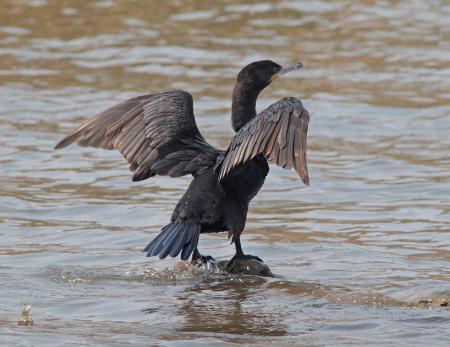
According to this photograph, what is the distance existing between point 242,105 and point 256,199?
2113 millimetres

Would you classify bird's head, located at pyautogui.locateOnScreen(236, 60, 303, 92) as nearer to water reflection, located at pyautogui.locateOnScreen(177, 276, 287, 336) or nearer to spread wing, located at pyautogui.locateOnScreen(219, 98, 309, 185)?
spread wing, located at pyautogui.locateOnScreen(219, 98, 309, 185)

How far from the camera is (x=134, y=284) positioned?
7.59 meters

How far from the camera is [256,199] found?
404 inches

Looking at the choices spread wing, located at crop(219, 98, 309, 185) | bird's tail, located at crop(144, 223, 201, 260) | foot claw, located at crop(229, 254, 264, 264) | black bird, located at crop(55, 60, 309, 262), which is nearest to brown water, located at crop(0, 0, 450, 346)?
foot claw, located at crop(229, 254, 264, 264)

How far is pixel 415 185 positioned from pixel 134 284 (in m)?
3.60

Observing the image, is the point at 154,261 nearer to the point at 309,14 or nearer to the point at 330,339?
the point at 330,339

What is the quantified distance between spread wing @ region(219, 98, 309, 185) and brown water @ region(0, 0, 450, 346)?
0.83 metres

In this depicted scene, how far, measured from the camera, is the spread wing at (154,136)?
7.98 metres

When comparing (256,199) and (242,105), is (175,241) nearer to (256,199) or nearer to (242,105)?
(242,105)

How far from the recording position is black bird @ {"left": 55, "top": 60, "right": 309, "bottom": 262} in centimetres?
705

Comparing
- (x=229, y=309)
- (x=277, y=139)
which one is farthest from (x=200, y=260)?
(x=277, y=139)

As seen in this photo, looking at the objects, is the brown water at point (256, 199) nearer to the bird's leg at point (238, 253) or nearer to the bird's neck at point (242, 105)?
the bird's leg at point (238, 253)

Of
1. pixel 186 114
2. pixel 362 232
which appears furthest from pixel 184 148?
pixel 362 232

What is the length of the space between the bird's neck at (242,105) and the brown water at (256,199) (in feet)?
3.20
